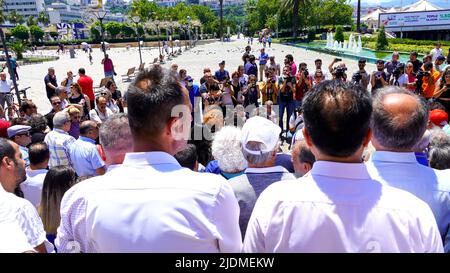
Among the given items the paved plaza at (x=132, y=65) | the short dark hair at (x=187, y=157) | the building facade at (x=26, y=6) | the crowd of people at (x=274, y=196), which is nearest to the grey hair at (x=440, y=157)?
the crowd of people at (x=274, y=196)

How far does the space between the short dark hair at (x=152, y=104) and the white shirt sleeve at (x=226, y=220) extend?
419 mm

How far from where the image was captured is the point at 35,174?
145 inches

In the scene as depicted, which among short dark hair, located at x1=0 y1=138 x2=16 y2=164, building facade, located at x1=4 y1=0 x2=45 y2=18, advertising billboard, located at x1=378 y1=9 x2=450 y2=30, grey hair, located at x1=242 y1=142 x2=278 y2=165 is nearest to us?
short dark hair, located at x1=0 y1=138 x2=16 y2=164

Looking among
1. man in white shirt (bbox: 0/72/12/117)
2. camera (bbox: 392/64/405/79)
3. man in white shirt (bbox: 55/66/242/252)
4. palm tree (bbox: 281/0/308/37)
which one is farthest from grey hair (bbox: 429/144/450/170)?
palm tree (bbox: 281/0/308/37)

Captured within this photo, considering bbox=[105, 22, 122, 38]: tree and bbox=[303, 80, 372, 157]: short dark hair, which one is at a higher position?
bbox=[105, 22, 122, 38]: tree

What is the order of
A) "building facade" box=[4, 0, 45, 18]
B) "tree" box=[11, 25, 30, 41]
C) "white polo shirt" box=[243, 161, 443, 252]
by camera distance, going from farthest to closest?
"building facade" box=[4, 0, 45, 18] < "tree" box=[11, 25, 30, 41] < "white polo shirt" box=[243, 161, 443, 252]

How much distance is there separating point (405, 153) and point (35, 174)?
3.47 meters

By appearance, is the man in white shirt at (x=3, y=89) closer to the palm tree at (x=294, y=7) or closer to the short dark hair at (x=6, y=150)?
the short dark hair at (x=6, y=150)

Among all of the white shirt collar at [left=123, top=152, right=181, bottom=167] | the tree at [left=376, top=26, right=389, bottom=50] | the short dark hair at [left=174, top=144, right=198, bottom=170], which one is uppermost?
the tree at [left=376, top=26, right=389, bottom=50]

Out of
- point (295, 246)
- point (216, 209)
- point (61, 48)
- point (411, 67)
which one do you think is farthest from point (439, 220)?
point (61, 48)

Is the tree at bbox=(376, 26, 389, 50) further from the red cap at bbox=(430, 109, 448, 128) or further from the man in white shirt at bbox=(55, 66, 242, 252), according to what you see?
the man in white shirt at bbox=(55, 66, 242, 252)

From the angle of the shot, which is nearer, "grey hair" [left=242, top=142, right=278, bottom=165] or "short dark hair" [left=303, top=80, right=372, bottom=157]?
"short dark hair" [left=303, top=80, right=372, bottom=157]

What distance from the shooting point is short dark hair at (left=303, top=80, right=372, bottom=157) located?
149 centimetres
